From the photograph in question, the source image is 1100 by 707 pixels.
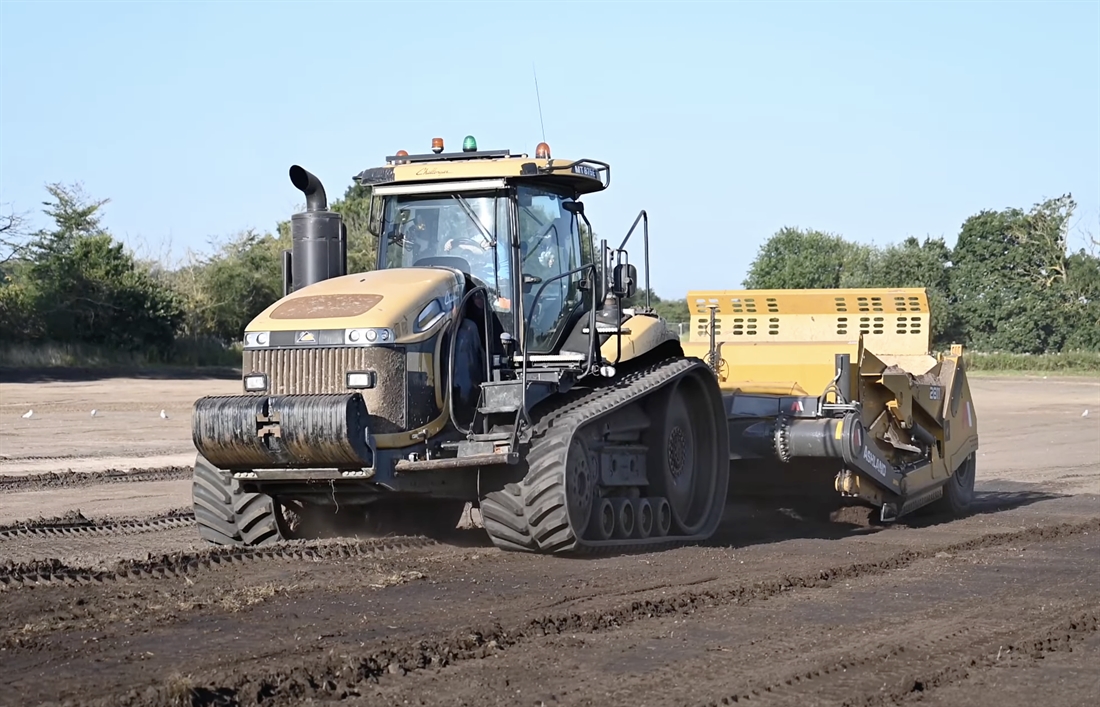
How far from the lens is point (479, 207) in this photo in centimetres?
1069

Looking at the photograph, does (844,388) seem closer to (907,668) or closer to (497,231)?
(497,231)

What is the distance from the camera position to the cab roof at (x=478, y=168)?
10.6 m

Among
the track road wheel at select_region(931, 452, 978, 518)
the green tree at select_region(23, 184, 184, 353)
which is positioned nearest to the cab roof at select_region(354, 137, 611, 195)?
the track road wheel at select_region(931, 452, 978, 518)

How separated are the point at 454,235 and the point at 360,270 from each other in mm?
23219

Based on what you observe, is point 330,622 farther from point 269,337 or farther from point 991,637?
point 991,637

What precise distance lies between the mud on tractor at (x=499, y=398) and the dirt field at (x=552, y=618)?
45 centimetres

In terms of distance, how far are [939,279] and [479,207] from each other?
213 ft

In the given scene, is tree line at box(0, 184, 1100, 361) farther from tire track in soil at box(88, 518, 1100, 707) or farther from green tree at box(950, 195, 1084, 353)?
tire track in soil at box(88, 518, 1100, 707)

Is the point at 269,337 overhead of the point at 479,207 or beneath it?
beneath

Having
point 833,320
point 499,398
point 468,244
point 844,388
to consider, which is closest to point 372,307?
point 499,398

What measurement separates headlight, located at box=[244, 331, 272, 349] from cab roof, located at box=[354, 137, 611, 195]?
5.37ft

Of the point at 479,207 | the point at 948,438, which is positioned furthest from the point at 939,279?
the point at 479,207

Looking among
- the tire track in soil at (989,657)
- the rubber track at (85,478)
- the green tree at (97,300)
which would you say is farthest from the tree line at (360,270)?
the tire track in soil at (989,657)

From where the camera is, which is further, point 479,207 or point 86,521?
point 86,521
